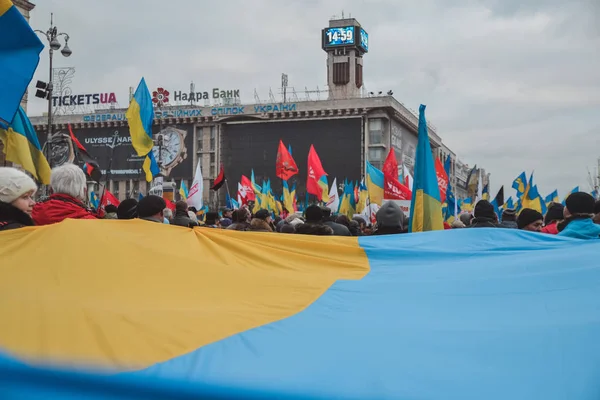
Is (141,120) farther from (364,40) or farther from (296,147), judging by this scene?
(364,40)

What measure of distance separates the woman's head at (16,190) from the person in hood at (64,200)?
18.7 inches

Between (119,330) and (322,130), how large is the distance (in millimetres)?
69260

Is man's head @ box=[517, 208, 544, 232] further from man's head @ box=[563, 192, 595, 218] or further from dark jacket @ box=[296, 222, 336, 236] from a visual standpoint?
dark jacket @ box=[296, 222, 336, 236]

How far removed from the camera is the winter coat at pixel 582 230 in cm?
486

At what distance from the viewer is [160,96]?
75.0 m

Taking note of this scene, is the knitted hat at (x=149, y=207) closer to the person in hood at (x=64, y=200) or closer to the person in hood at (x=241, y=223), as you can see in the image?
the person in hood at (x=64, y=200)

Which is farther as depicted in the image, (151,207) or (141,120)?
(141,120)

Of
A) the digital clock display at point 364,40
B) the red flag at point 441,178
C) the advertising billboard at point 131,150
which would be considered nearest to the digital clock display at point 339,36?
the digital clock display at point 364,40

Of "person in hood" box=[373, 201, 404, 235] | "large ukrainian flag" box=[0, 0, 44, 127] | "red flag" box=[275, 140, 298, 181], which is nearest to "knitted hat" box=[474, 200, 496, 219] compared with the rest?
"person in hood" box=[373, 201, 404, 235]

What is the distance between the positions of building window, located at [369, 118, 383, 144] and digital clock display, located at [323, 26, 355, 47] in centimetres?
1572

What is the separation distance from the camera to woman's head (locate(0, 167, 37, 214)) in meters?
3.72

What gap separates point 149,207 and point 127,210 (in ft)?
3.51

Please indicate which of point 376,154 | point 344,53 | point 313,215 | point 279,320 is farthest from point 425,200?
point 344,53

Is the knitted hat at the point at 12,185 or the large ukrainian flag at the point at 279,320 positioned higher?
the knitted hat at the point at 12,185
